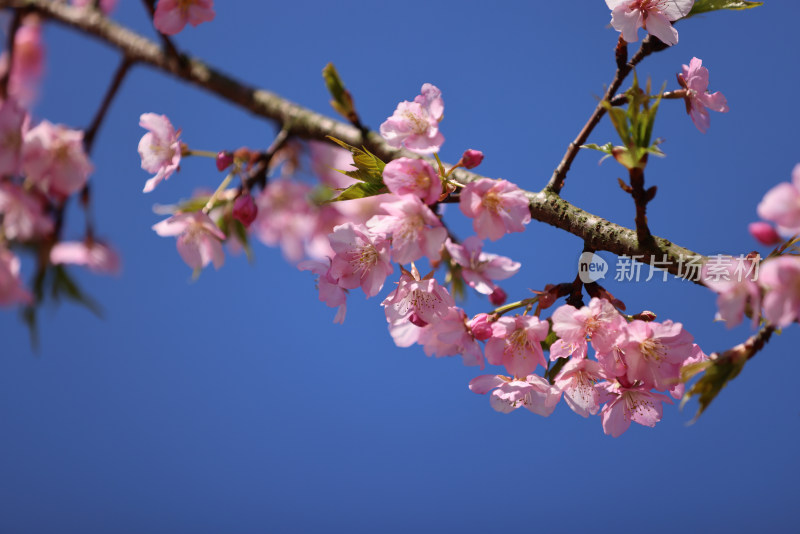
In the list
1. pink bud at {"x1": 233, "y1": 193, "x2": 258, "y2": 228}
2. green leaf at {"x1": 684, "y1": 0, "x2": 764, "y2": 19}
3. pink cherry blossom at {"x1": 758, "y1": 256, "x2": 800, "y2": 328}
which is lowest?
pink cherry blossom at {"x1": 758, "y1": 256, "x2": 800, "y2": 328}

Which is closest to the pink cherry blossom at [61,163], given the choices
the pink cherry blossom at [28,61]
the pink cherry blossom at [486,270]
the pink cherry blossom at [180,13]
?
the pink cherry blossom at [180,13]

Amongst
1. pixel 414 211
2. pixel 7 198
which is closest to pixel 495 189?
pixel 414 211

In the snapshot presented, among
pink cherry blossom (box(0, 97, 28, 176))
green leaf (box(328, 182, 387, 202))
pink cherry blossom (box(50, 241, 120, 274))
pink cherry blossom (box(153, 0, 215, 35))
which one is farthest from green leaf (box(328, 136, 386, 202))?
pink cherry blossom (box(50, 241, 120, 274))

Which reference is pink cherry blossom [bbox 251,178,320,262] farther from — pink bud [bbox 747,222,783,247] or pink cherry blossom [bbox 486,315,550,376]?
pink bud [bbox 747,222,783,247]

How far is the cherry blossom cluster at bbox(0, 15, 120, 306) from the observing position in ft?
3.63

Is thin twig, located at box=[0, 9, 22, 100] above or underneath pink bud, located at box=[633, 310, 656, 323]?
above

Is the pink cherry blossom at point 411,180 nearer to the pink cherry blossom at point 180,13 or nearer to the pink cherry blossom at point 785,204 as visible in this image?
the pink cherry blossom at point 785,204

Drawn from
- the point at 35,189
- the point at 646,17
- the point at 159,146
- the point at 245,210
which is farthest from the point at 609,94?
the point at 35,189

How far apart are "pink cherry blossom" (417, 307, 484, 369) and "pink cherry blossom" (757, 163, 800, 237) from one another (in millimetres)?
361

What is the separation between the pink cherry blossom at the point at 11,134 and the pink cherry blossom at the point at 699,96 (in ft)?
3.89

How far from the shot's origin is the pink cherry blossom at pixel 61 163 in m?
1.16

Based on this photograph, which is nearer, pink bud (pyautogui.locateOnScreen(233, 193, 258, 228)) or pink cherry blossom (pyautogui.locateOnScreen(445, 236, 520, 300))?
pink cherry blossom (pyautogui.locateOnScreen(445, 236, 520, 300))

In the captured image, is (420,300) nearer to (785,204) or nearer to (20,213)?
(785,204)

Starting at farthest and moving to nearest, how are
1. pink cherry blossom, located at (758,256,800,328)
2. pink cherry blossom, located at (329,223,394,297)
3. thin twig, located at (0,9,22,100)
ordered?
Result: thin twig, located at (0,9,22,100)
pink cherry blossom, located at (329,223,394,297)
pink cherry blossom, located at (758,256,800,328)
